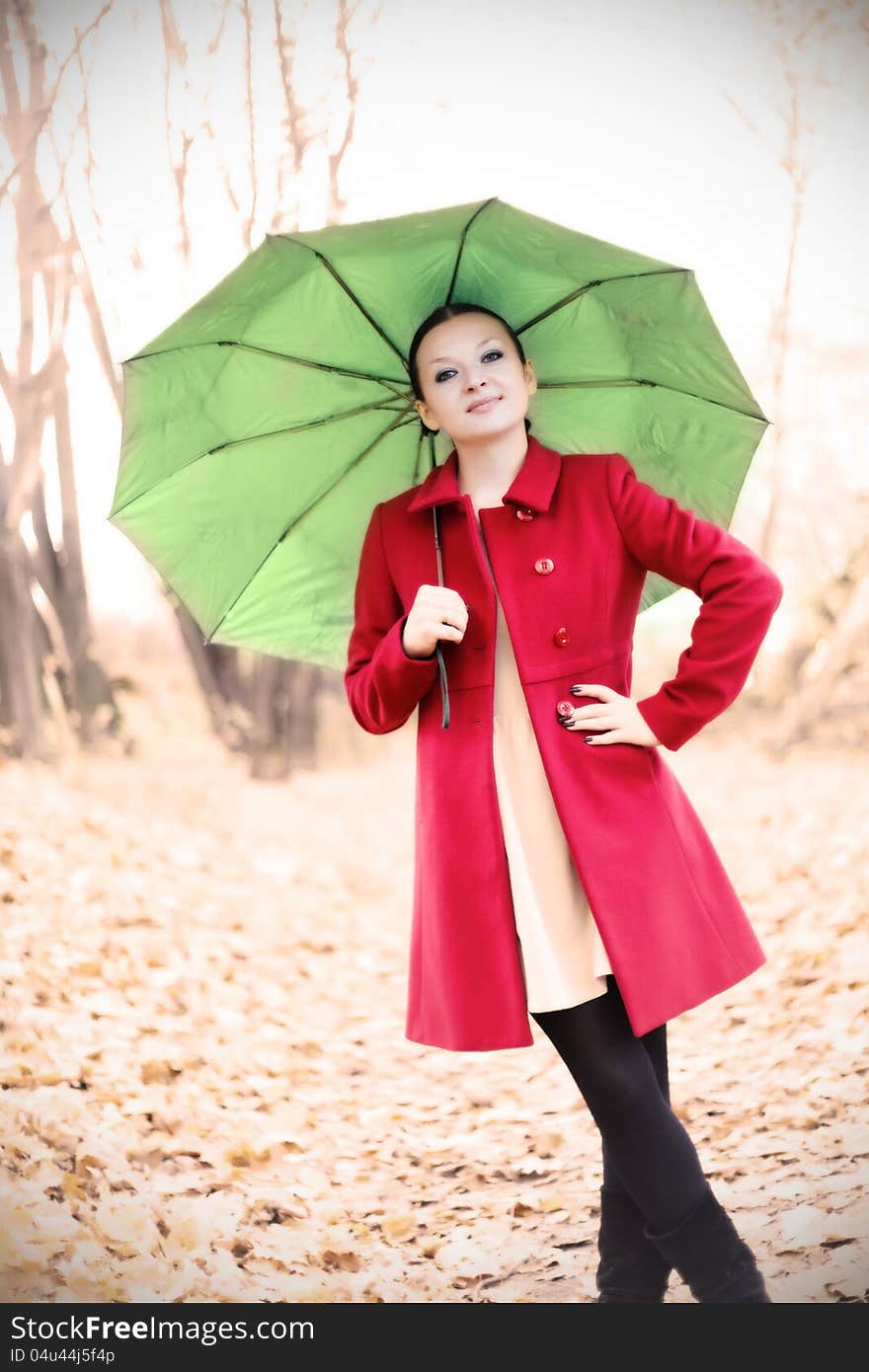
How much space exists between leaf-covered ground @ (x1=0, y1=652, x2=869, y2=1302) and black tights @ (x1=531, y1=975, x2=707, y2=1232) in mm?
1282

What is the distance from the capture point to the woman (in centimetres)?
184

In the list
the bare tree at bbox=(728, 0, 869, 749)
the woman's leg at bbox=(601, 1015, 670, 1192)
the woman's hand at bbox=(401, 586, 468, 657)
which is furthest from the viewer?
the bare tree at bbox=(728, 0, 869, 749)

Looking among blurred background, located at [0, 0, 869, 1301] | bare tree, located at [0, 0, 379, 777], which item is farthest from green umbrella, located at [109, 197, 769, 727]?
bare tree, located at [0, 0, 379, 777]

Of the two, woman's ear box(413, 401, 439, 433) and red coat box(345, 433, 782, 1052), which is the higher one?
woman's ear box(413, 401, 439, 433)

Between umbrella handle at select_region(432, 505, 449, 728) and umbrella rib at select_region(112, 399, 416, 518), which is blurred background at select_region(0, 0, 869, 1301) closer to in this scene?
umbrella handle at select_region(432, 505, 449, 728)

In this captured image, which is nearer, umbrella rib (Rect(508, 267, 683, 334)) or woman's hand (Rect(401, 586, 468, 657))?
woman's hand (Rect(401, 586, 468, 657))

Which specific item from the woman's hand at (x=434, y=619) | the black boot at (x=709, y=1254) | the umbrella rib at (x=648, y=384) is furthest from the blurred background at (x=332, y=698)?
the umbrella rib at (x=648, y=384)

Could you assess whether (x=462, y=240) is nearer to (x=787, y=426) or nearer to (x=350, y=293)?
(x=350, y=293)

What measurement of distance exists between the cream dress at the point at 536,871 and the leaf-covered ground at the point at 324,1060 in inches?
58.4

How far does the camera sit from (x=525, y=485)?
1.96 m

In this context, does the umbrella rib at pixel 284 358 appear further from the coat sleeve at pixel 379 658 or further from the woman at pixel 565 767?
the coat sleeve at pixel 379 658

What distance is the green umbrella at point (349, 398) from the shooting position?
1990 millimetres

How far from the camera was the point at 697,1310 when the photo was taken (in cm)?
201

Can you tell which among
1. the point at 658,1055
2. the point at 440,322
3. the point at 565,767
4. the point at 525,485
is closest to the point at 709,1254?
the point at 658,1055
